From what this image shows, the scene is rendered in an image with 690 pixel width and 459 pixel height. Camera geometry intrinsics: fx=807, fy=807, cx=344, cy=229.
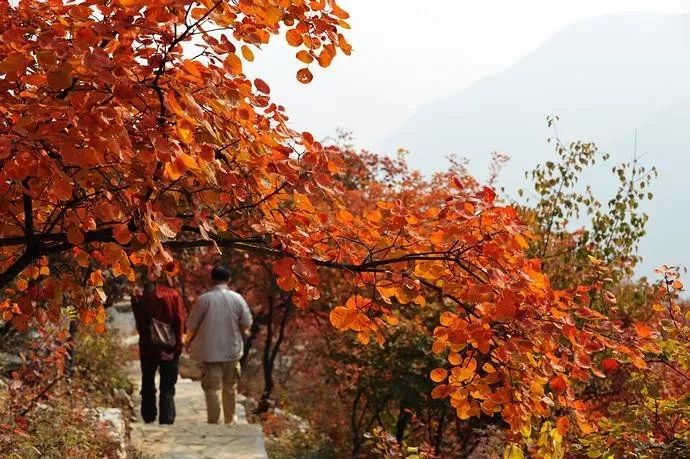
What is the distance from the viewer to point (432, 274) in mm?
3385

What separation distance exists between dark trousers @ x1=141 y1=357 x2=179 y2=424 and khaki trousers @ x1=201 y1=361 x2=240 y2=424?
35 cm

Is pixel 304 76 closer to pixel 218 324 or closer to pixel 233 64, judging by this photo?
pixel 233 64

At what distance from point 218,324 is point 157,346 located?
0.69 m

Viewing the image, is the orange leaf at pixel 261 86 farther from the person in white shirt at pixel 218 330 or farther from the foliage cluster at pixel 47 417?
the person in white shirt at pixel 218 330

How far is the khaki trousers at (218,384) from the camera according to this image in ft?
29.1

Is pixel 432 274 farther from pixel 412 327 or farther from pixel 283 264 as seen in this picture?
pixel 412 327

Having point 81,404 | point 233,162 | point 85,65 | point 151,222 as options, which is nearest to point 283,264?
point 233,162

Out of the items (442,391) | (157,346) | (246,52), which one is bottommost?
(442,391)

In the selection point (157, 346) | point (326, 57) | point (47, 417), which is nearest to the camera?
point (326, 57)

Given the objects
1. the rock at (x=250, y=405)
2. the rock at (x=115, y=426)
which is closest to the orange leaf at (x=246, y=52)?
the rock at (x=115, y=426)

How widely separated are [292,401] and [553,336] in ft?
44.4

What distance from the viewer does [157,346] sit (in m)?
8.65

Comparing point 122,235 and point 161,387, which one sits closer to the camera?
point 122,235

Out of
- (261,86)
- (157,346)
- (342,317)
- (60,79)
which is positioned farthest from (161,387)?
(60,79)
